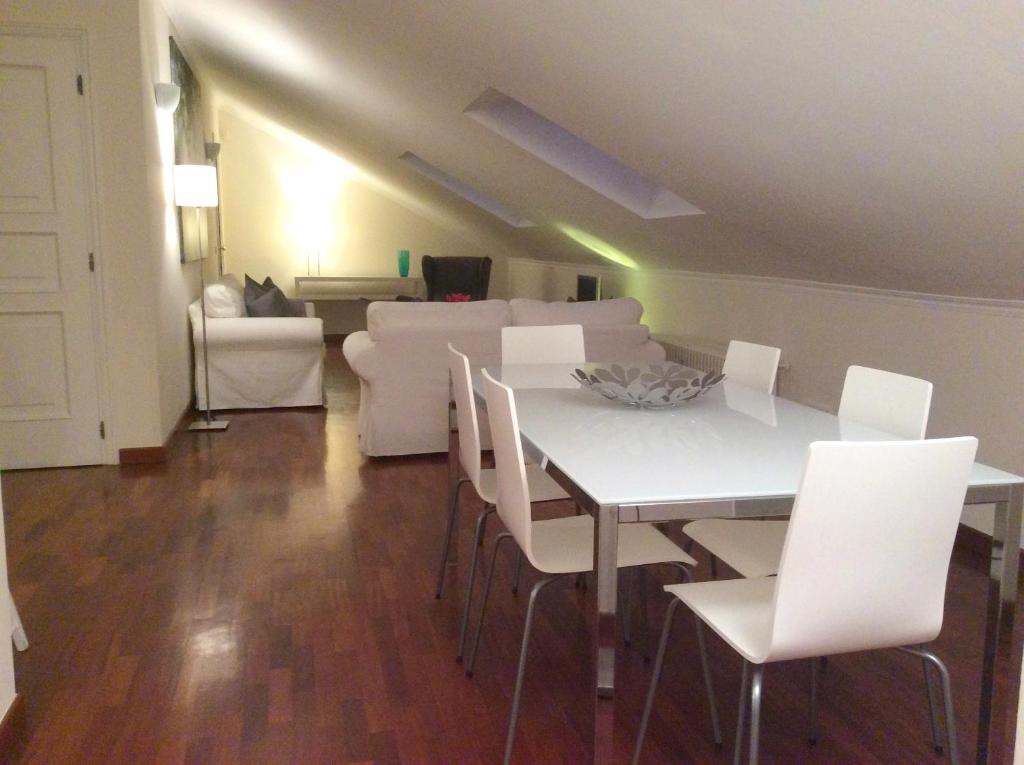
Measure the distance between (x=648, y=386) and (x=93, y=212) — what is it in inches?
123

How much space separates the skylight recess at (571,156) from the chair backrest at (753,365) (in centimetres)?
183

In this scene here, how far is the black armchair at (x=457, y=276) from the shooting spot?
8.72 m

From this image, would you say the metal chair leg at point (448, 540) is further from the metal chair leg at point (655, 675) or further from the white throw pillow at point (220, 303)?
the white throw pillow at point (220, 303)

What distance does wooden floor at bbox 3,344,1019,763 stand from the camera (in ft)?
6.60

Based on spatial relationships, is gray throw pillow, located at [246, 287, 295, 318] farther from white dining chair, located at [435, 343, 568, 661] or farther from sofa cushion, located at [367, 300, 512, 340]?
white dining chair, located at [435, 343, 568, 661]

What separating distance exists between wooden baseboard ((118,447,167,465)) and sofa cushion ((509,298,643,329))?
1977 millimetres

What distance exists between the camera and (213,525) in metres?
3.47

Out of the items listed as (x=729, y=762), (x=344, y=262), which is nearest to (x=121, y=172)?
(x=729, y=762)

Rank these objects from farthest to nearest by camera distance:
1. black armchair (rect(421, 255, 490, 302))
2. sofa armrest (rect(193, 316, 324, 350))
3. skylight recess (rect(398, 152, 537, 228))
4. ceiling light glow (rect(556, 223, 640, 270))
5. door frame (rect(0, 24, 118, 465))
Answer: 1. black armchair (rect(421, 255, 490, 302))
2. skylight recess (rect(398, 152, 537, 228))
3. ceiling light glow (rect(556, 223, 640, 270))
4. sofa armrest (rect(193, 316, 324, 350))
5. door frame (rect(0, 24, 118, 465))

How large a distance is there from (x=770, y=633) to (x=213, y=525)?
258 cm

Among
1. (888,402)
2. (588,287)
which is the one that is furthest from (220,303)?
(888,402)

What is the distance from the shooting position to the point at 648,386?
244 centimetres

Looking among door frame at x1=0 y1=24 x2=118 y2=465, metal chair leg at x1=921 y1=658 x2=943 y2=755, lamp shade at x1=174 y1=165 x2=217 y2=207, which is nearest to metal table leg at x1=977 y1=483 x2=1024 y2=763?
metal chair leg at x1=921 y1=658 x2=943 y2=755

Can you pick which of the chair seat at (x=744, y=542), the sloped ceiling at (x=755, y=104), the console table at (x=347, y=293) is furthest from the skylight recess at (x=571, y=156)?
the console table at (x=347, y=293)
